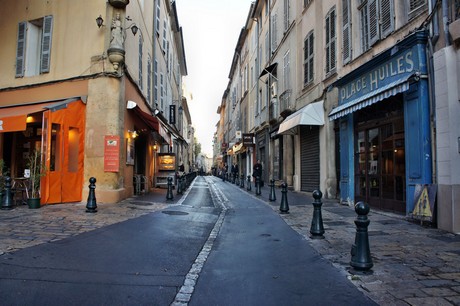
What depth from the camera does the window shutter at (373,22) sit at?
31.7ft

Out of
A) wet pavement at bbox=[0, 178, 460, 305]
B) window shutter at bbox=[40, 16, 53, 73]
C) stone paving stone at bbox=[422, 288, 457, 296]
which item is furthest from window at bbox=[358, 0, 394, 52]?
window shutter at bbox=[40, 16, 53, 73]

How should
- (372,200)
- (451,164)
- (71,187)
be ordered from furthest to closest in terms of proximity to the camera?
(71,187) → (372,200) → (451,164)

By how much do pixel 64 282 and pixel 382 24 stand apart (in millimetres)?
9355

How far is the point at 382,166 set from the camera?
9734mm

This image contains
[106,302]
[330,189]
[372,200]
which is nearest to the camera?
→ [106,302]

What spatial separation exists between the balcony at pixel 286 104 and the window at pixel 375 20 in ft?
23.6

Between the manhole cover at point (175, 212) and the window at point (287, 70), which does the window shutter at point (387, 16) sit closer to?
the manhole cover at point (175, 212)

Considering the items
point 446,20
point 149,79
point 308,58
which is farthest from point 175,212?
point 149,79

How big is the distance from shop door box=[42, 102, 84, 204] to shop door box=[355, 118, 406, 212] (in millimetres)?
8761

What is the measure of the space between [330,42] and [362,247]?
10289mm

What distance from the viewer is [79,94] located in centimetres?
1170

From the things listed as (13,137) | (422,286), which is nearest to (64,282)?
(422,286)

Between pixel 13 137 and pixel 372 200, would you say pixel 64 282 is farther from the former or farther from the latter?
pixel 13 137

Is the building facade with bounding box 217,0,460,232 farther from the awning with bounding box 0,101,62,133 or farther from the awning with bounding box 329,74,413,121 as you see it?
the awning with bounding box 0,101,62,133
